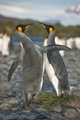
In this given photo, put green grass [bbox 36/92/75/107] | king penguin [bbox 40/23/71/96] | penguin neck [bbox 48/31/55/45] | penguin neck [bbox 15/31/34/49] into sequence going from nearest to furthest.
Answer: penguin neck [bbox 15/31/34/49], green grass [bbox 36/92/75/107], king penguin [bbox 40/23/71/96], penguin neck [bbox 48/31/55/45]

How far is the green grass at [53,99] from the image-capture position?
3.91 meters

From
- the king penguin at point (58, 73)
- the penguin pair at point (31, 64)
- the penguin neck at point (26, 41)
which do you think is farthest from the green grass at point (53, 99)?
the penguin neck at point (26, 41)

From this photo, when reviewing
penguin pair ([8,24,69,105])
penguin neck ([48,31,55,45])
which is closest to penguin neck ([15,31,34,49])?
penguin pair ([8,24,69,105])

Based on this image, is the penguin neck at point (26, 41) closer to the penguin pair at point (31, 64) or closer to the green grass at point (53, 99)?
the penguin pair at point (31, 64)

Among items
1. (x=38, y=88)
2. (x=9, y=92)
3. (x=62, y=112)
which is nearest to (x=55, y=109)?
(x=62, y=112)

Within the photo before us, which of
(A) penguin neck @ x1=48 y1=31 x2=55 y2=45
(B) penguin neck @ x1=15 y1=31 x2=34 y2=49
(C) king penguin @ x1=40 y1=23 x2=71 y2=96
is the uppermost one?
(A) penguin neck @ x1=48 y1=31 x2=55 y2=45

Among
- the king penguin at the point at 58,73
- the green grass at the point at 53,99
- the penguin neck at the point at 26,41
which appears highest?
the penguin neck at the point at 26,41

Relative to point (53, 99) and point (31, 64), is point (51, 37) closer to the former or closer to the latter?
point (31, 64)

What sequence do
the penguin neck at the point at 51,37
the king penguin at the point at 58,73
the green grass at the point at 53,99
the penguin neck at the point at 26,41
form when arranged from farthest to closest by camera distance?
the penguin neck at the point at 51,37 < the king penguin at the point at 58,73 < the green grass at the point at 53,99 < the penguin neck at the point at 26,41

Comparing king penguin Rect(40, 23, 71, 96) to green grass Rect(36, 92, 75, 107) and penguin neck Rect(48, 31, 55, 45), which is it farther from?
penguin neck Rect(48, 31, 55, 45)

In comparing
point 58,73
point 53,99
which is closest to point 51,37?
point 58,73

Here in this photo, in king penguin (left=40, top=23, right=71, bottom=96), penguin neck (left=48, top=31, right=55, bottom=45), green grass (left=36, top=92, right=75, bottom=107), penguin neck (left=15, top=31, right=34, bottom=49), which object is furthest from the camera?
penguin neck (left=48, top=31, right=55, bottom=45)

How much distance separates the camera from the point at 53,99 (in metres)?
4.04

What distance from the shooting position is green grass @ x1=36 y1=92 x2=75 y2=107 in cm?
391
